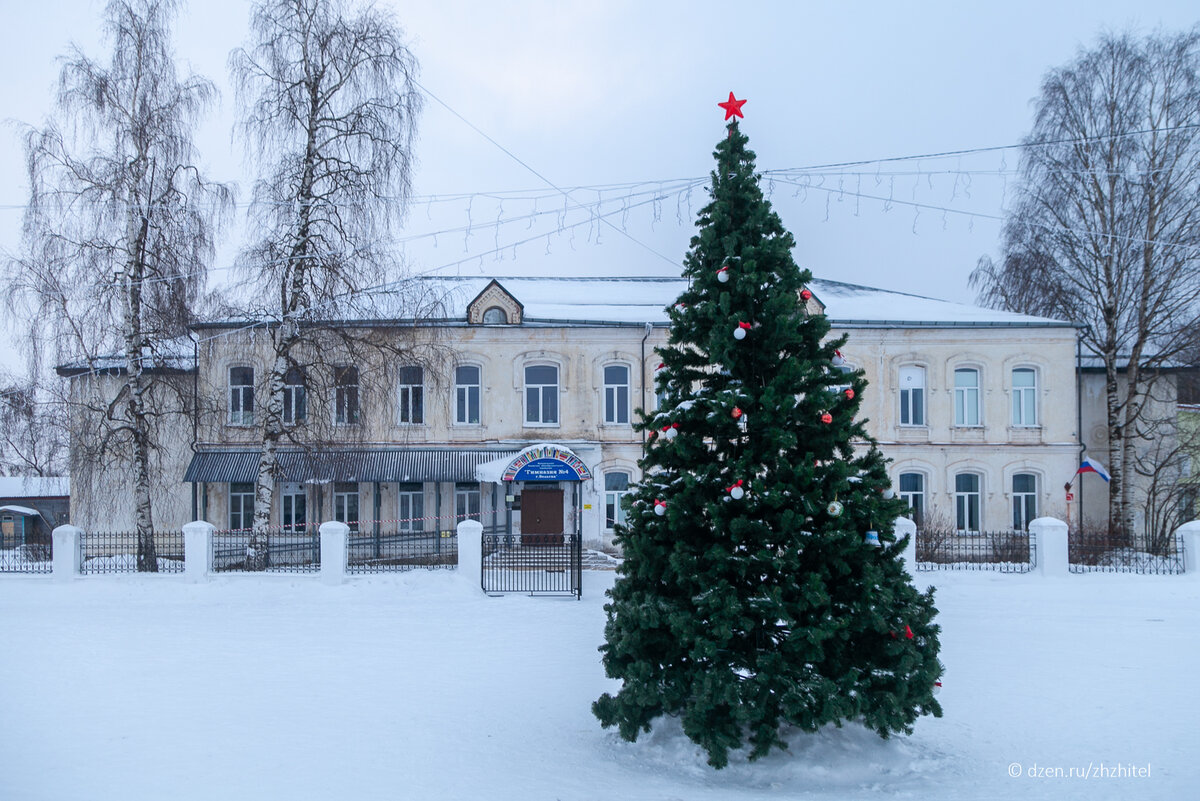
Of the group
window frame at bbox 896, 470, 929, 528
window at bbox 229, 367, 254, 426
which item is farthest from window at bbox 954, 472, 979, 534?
window at bbox 229, 367, 254, 426

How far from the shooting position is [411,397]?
27484mm

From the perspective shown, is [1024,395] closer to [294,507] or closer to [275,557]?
[275,557]

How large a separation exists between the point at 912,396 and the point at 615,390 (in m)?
9.06

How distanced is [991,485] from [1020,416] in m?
2.33

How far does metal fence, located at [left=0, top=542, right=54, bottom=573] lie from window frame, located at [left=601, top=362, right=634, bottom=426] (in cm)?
1460

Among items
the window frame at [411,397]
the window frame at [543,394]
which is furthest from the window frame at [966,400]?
the window frame at [411,397]

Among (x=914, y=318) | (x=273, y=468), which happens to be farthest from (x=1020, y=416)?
(x=273, y=468)

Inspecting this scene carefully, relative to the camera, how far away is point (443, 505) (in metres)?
27.5

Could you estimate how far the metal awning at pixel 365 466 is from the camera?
25359 mm

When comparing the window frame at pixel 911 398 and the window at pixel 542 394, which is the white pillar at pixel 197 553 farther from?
the window frame at pixel 911 398

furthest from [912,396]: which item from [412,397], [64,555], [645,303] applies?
[64,555]

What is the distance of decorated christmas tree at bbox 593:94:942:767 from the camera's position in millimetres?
7348

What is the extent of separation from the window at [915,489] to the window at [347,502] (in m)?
16.2

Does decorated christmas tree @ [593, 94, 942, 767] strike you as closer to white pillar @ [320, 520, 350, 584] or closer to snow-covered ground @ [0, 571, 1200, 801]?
snow-covered ground @ [0, 571, 1200, 801]
